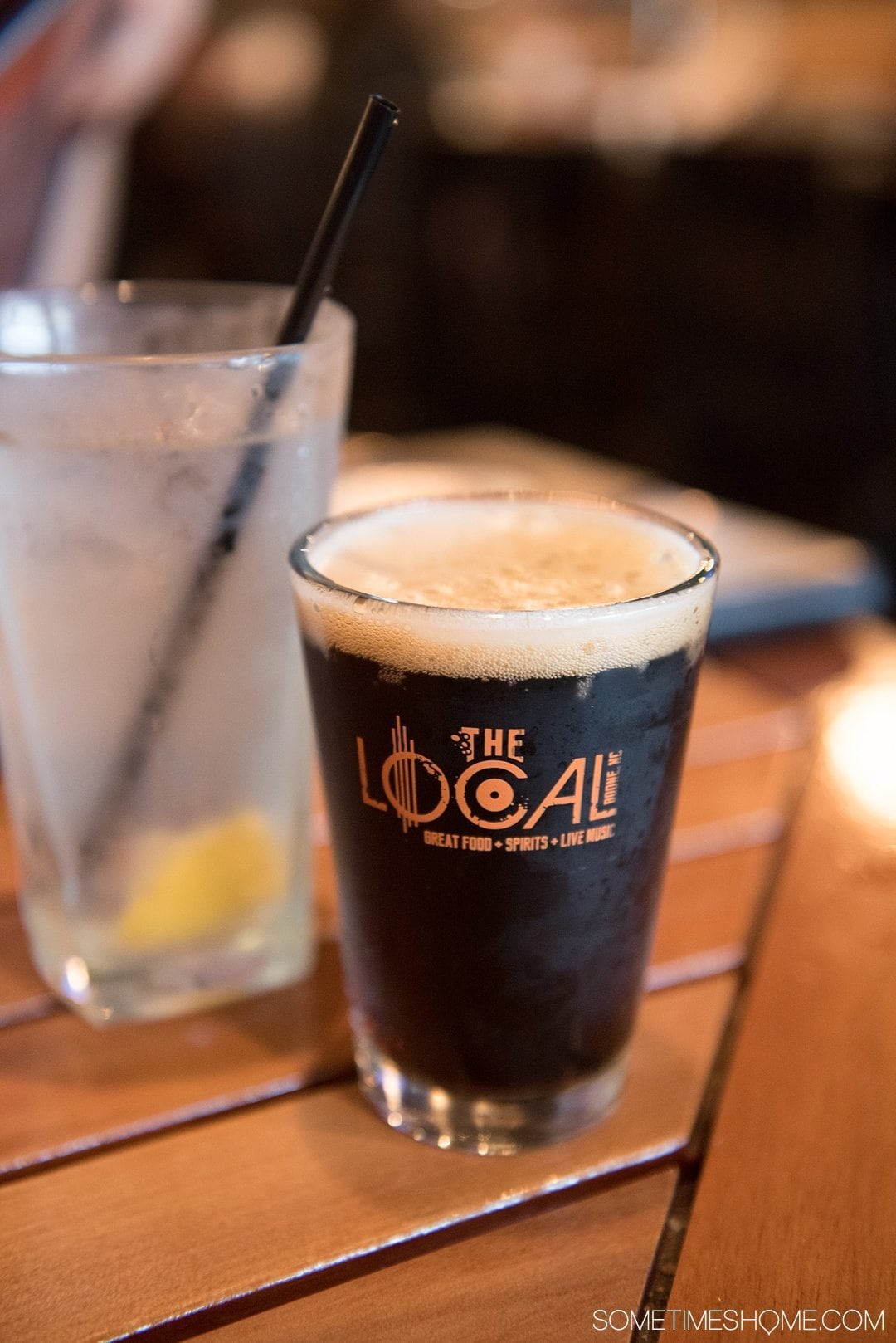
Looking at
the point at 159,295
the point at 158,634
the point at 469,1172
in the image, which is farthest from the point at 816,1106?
the point at 159,295

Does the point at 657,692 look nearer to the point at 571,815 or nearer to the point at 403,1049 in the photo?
the point at 571,815

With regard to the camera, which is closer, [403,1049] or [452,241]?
[403,1049]

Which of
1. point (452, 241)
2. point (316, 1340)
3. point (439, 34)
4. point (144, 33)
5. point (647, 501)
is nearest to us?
point (316, 1340)

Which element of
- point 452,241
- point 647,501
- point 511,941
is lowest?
point 452,241

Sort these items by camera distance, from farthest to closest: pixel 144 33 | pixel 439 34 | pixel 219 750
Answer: pixel 439 34
pixel 144 33
pixel 219 750

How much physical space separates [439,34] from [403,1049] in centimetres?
550

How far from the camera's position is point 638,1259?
18.2 inches

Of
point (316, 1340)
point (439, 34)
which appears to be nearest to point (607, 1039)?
point (316, 1340)

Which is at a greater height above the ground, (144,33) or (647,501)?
(144,33)

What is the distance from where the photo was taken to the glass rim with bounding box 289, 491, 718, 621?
46 centimetres

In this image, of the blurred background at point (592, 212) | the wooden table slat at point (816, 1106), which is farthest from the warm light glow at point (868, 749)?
the blurred background at point (592, 212)

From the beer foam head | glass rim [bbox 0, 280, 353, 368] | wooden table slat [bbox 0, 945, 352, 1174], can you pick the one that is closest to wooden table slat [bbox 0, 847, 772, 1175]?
wooden table slat [bbox 0, 945, 352, 1174]

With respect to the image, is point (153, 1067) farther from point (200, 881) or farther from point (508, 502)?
point (508, 502)

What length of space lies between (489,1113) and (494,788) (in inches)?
6.6
